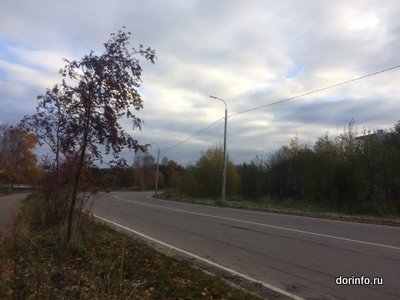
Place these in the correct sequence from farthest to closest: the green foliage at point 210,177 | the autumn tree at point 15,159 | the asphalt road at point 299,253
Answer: the autumn tree at point 15,159, the green foliage at point 210,177, the asphalt road at point 299,253

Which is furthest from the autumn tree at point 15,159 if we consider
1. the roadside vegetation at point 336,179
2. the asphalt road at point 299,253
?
the asphalt road at point 299,253

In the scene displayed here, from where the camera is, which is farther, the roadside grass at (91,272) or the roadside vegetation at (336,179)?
the roadside vegetation at (336,179)

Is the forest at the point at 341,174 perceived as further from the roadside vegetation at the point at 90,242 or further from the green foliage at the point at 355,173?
the roadside vegetation at the point at 90,242

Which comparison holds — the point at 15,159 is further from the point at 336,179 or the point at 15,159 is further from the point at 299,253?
the point at 299,253

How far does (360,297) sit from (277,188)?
39583 millimetres

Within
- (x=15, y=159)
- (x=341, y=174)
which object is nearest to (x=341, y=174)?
(x=341, y=174)

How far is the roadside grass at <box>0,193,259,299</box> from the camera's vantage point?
232 inches

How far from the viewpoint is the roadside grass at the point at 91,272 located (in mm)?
5883

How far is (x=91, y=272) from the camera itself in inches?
298

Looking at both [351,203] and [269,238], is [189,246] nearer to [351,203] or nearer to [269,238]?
[269,238]

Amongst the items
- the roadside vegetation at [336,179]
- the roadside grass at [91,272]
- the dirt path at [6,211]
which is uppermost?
the roadside vegetation at [336,179]

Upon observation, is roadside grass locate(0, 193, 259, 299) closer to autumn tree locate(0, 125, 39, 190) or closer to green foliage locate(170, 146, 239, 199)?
green foliage locate(170, 146, 239, 199)

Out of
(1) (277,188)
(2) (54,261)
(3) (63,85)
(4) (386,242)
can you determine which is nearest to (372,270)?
(4) (386,242)

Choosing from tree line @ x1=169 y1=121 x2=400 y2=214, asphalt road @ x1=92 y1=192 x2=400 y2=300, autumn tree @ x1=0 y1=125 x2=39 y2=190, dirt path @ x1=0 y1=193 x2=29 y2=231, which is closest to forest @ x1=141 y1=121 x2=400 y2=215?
tree line @ x1=169 y1=121 x2=400 y2=214
